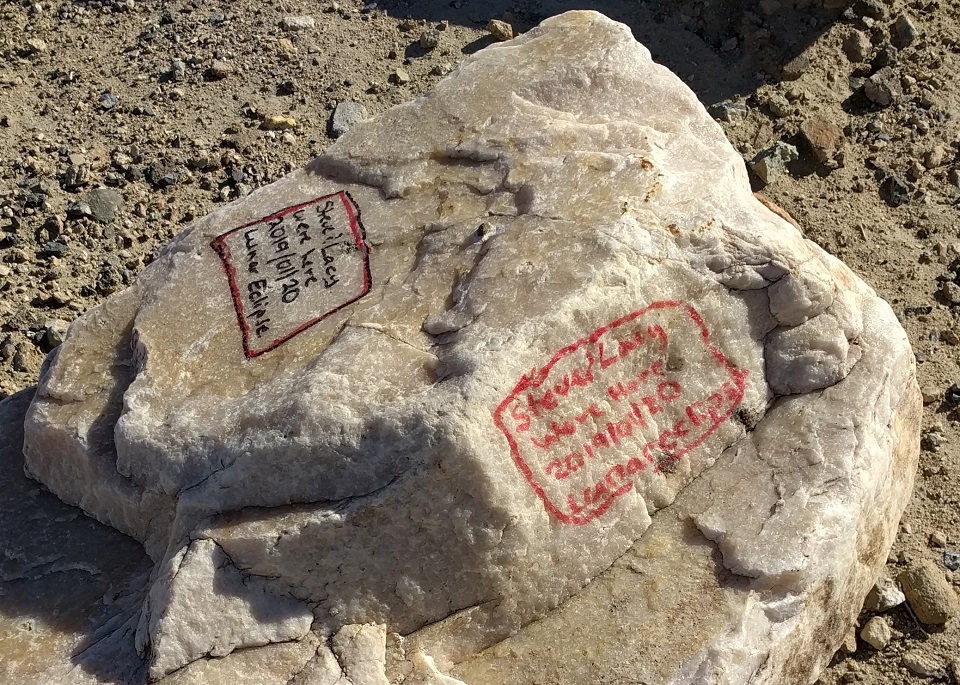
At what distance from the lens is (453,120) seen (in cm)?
344

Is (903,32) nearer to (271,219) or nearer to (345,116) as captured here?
(345,116)

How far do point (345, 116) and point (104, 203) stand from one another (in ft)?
4.44

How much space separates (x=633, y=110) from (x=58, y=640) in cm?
247

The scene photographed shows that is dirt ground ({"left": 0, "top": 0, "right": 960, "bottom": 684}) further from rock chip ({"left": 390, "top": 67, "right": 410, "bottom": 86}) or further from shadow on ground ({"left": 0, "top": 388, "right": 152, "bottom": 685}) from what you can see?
shadow on ground ({"left": 0, "top": 388, "right": 152, "bottom": 685})

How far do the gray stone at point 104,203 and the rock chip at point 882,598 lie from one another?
3729 millimetres

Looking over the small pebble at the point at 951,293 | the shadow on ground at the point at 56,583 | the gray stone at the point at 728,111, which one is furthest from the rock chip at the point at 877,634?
the gray stone at the point at 728,111

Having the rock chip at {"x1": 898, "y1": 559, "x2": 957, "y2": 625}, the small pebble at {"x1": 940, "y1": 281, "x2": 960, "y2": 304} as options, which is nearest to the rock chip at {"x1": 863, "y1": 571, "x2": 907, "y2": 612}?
the rock chip at {"x1": 898, "y1": 559, "x2": 957, "y2": 625}

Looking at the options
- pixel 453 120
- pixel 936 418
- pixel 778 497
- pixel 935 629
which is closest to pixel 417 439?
pixel 778 497

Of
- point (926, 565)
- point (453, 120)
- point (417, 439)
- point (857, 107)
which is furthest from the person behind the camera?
point (857, 107)

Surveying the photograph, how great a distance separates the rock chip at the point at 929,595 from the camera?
361 centimetres

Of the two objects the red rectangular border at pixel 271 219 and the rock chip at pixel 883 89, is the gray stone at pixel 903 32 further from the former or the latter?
the red rectangular border at pixel 271 219

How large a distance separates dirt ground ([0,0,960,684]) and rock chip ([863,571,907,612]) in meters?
0.54

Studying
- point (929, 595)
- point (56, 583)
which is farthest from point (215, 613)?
point (929, 595)

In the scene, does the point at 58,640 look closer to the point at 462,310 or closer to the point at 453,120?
the point at 462,310
